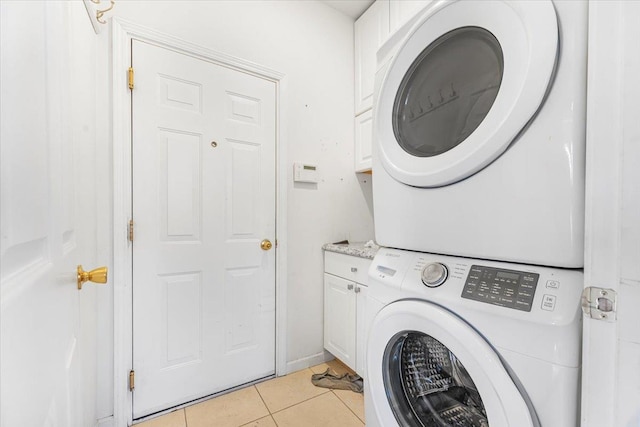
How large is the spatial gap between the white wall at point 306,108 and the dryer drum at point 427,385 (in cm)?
103

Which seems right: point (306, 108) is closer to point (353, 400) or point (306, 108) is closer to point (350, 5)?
point (350, 5)

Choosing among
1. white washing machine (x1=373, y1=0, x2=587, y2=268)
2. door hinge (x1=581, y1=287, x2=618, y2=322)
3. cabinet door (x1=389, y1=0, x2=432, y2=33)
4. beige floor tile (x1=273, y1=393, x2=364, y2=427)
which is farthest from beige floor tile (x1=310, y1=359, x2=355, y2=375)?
cabinet door (x1=389, y1=0, x2=432, y2=33)

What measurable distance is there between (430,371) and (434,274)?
0.35 metres

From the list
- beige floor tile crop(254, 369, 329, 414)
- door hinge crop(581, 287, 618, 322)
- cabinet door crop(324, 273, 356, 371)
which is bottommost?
beige floor tile crop(254, 369, 329, 414)

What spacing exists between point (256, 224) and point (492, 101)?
1354 mm

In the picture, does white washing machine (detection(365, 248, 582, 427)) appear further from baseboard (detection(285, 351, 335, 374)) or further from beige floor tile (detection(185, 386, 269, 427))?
baseboard (detection(285, 351, 335, 374))

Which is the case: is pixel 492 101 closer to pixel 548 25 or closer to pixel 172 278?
pixel 548 25

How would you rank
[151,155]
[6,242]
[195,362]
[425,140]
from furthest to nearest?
[195,362]
[151,155]
[425,140]
[6,242]

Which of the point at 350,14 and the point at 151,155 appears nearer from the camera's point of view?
the point at 151,155

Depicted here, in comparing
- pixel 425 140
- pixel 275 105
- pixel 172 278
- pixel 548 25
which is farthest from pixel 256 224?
pixel 548 25

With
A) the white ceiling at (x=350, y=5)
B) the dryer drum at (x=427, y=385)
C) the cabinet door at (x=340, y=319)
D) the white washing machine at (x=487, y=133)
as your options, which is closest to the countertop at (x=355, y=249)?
the cabinet door at (x=340, y=319)

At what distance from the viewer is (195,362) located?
1.46 meters

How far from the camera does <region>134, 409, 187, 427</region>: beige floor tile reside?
1.31m

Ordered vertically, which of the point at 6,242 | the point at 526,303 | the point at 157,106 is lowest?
the point at 526,303
